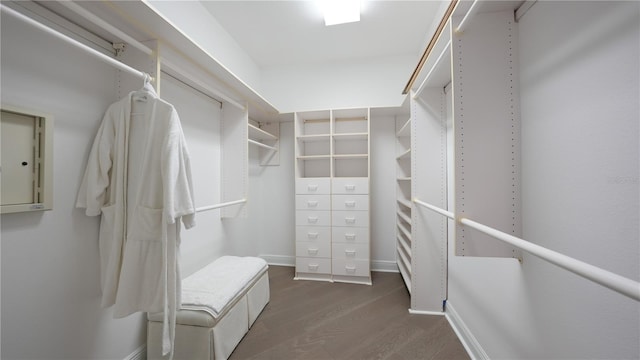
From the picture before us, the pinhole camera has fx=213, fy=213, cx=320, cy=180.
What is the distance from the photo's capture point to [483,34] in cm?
103

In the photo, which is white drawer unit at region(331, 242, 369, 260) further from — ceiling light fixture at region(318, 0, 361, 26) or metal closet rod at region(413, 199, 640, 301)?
ceiling light fixture at region(318, 0, 361, 26)

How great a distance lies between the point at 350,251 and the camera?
2.56 m

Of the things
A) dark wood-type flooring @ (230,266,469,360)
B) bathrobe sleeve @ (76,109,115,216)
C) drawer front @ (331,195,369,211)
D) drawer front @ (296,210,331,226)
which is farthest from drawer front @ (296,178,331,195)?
bathrobe sleeve @ (76,109,115,216)

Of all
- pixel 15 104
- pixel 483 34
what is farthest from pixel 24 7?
pixel 483 34

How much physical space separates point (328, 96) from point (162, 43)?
6.72 ft

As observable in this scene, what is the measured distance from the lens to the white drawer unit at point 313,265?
2602 millimetres

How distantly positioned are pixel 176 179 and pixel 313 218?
68.2 inches

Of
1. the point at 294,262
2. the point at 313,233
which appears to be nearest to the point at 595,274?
the point at 313,233

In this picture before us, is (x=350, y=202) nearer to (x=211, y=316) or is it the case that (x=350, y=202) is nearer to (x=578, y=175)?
(x=211, y=316)

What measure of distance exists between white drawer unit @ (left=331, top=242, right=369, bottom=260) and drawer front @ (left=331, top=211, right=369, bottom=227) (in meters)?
0.25

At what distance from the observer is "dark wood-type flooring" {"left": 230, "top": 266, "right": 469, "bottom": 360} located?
59.8 inches

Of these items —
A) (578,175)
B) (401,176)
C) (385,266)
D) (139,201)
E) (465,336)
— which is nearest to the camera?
(578,175)

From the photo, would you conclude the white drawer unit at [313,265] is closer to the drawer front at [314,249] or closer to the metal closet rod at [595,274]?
the drawer front at [314,249]

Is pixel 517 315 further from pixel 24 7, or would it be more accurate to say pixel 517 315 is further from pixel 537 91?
pixel 24 7
